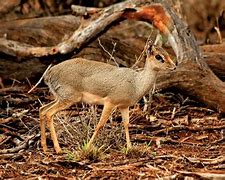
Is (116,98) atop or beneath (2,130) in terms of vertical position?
atop

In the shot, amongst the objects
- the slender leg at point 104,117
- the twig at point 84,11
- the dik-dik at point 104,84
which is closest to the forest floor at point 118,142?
the slender leg at point 104,117

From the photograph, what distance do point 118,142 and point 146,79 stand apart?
70 centimetres

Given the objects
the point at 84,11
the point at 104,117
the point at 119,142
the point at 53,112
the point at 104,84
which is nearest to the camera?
the point at 104,117

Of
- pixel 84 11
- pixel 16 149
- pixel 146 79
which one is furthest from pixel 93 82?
pixel 84 11

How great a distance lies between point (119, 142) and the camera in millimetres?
6891

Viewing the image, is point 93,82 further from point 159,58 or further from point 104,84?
point 159,58

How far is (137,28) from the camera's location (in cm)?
1278

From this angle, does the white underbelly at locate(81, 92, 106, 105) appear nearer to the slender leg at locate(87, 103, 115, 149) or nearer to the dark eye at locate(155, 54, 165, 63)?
the slender leg at locate(87, 103, 115, 149)

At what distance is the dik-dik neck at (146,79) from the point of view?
21.8ft

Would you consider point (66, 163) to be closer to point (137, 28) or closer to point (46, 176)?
point (46, 176)

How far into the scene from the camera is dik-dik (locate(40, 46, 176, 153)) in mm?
6555

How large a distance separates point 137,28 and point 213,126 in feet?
16.6

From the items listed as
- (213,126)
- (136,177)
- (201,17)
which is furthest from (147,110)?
(201,17)

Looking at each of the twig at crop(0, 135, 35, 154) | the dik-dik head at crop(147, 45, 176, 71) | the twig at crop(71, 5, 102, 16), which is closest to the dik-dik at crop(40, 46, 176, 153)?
the dik-dik head at crop(147, 45, 176, 71)
